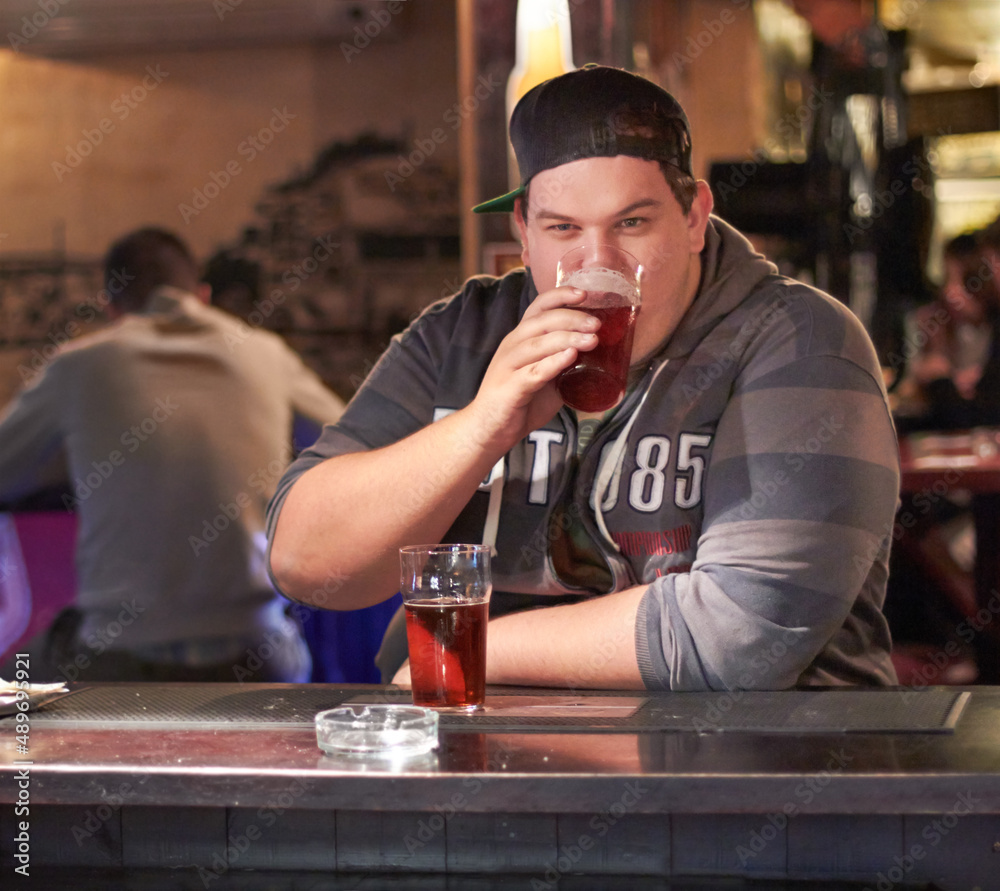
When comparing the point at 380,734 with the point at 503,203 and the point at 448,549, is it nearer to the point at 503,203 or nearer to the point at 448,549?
the point at 448,549

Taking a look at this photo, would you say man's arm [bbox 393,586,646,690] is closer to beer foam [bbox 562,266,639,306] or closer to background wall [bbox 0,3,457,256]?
beer foam [bbox 562,266,639,306]

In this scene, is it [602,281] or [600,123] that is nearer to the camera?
[602,281]

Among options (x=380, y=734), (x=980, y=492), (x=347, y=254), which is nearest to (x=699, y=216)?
(x=380, y=734)

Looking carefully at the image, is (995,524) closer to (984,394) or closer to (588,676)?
(984,394)

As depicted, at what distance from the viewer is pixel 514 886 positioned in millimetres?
968

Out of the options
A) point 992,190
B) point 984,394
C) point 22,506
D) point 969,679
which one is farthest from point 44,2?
point 992,190

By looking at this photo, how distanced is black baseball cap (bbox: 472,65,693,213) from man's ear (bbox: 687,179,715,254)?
39 millimetres

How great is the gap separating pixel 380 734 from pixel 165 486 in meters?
1.96

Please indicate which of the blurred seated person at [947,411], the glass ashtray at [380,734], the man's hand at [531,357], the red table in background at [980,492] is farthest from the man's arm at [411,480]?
the blurred seated person at [947,411]

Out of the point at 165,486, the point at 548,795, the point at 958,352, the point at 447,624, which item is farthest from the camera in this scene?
the point at 958,352

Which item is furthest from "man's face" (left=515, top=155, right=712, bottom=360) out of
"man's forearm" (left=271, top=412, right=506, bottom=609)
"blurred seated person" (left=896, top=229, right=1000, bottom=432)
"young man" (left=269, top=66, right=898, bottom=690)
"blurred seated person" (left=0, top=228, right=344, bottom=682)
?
"blurred seated person" (left=896, top=229, right=1000, bottom=432)

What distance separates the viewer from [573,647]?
1329 mm

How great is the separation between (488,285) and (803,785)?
1.07 m

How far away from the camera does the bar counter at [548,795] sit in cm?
88
